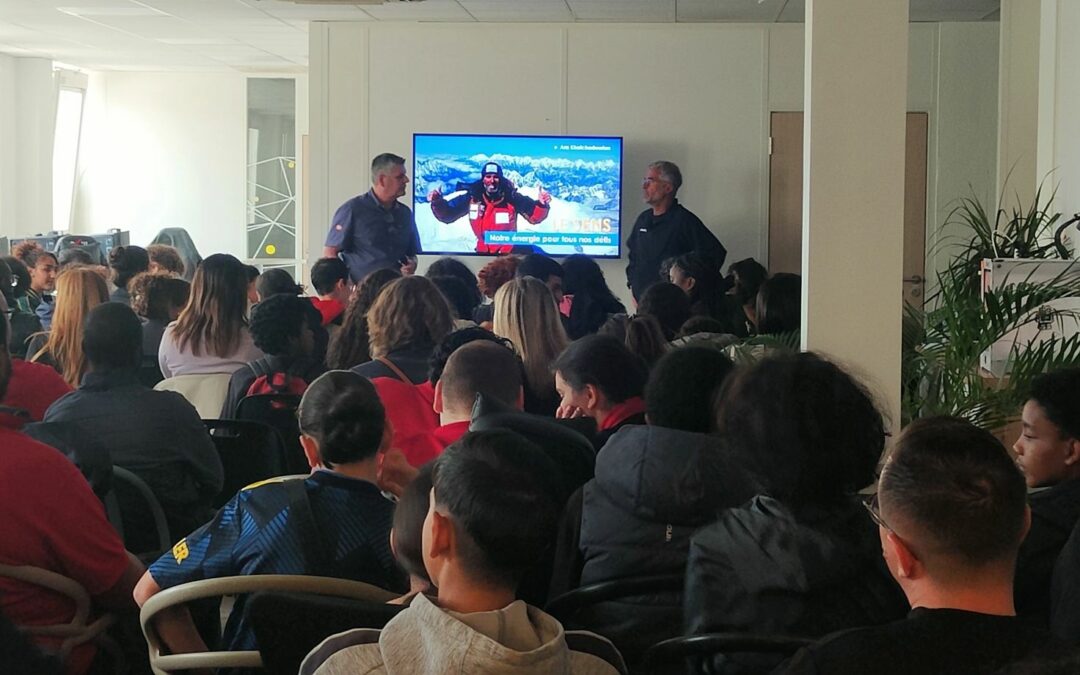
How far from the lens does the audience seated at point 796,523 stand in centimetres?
204

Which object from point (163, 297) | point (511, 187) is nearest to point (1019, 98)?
point (511, 187)

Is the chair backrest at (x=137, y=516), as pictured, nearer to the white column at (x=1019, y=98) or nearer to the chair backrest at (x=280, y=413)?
the chair backrest at (x=280, y=413)

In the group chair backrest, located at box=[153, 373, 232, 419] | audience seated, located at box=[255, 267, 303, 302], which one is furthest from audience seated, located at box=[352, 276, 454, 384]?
audience seated, located at box=[255, 267, 303, 302]

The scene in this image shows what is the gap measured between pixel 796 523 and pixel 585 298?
→ 13.8 ft

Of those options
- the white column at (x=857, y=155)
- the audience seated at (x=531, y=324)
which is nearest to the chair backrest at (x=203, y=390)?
the audience seated at (x=531, y=324)

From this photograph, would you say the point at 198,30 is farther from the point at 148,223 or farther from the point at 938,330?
the point at 938,330

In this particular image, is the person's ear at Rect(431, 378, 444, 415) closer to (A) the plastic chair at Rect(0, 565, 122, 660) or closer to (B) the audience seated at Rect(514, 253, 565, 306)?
(A) the plastic chair at Rect(0, 565, 122, 660)

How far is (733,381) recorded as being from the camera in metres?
2.25

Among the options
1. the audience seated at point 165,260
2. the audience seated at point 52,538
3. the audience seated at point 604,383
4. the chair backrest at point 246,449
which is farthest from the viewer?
the audience seated at point 165,260

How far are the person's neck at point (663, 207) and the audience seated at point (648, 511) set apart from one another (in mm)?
6543

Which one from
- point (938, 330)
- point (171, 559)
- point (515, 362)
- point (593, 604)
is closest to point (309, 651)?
point (171, 559)

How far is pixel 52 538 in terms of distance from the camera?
2.43m

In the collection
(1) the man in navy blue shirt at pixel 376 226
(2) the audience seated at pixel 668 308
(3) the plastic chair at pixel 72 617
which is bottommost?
(3) the plastic chair at pixel 72 617

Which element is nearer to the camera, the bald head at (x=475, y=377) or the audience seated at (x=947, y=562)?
the audience seated at (x=947, y=562)
